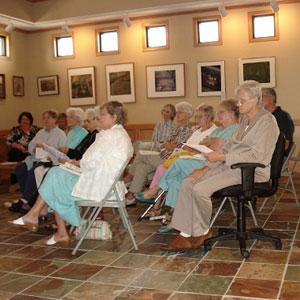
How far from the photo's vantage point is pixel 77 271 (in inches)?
127

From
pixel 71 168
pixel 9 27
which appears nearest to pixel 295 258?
pixel 71 168

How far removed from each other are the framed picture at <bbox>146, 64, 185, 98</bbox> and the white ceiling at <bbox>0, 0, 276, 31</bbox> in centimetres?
89

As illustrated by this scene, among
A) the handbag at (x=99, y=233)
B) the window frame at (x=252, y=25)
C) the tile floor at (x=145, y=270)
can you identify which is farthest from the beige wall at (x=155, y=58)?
the handbag at (x=99, y=233)

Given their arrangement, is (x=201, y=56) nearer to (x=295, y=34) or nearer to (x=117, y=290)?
(x=295, y=34)

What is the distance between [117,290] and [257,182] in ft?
4.35

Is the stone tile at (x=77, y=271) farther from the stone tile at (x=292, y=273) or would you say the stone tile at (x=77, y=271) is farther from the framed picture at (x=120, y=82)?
the framed picture at (x=120, y=82)

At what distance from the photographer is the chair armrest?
3.25 metres

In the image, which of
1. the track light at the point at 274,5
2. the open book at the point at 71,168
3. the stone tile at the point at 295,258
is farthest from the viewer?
the track light at the point at 274,5

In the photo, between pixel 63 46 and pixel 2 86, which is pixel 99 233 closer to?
pixel 2 86

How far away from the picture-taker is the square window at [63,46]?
8.34m

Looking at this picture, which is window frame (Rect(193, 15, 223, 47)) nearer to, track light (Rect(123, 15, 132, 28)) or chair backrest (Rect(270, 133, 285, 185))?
track light (Rect(123, 15, 132, 28))

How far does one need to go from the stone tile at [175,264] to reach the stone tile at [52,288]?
603 mm

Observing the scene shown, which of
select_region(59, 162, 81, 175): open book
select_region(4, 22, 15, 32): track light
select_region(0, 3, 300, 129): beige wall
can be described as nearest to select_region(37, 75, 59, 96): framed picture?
select_region(0, 3, 300, 129): beige wall

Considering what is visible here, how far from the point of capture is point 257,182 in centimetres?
344
